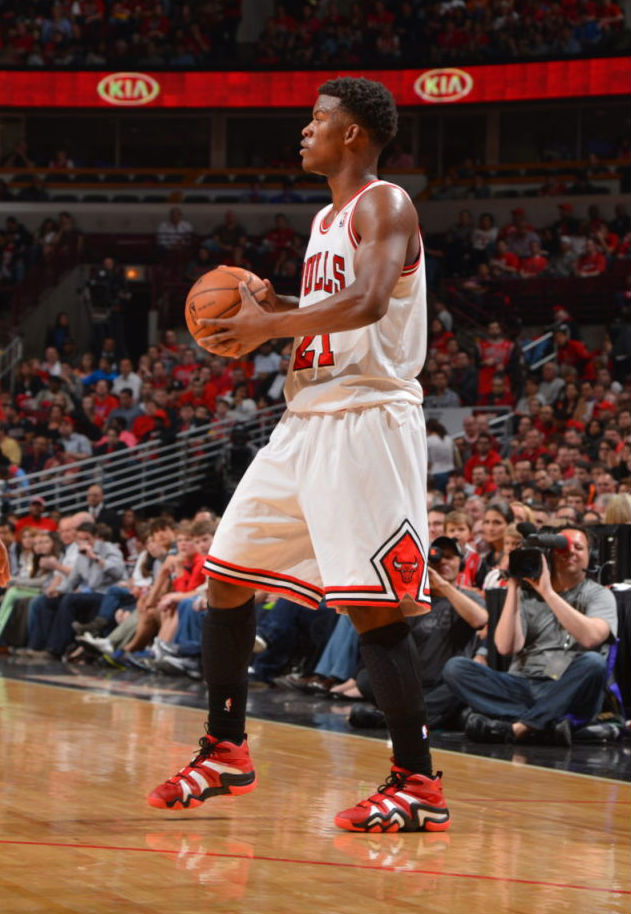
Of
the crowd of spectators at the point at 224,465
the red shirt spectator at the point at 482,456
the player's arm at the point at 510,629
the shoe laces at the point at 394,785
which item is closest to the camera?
the shoe laces at the point at 394,785

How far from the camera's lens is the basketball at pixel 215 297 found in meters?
3.66

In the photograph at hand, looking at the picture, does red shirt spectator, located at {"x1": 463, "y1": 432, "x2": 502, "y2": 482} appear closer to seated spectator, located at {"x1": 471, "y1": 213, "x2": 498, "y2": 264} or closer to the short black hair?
seated spectator, located at {"x1": 471, "y1": 213, "x2": 498, "y2": 264}

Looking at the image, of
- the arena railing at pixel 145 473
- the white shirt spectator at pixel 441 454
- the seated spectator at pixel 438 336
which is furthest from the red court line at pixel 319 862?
the seated spectator at pixel 438 336

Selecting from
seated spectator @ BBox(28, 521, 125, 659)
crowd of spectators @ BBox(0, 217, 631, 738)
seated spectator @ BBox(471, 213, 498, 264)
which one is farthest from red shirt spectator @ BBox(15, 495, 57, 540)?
seated spectator @ BBox(471, 213, 498, 264)

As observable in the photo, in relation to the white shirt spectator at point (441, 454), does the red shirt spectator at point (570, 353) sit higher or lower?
higher

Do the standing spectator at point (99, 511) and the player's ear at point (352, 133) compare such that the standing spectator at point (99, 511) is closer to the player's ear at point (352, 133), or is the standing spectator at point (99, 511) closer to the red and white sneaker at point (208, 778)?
the red and white sneaker at point (208, 778)

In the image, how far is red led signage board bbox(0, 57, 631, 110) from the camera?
69.4 ft

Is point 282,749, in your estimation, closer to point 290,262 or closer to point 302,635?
point 302,635

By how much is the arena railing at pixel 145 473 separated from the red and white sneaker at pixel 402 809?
448 inches

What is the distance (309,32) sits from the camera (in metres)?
23.4

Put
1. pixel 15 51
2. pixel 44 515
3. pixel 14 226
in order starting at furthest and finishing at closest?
pixel 15 51, pixel 14 226, pixel 44 515

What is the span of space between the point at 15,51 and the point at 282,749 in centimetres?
2088

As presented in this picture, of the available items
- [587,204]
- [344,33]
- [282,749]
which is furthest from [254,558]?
[344,33]

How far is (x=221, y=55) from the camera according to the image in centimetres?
2381
